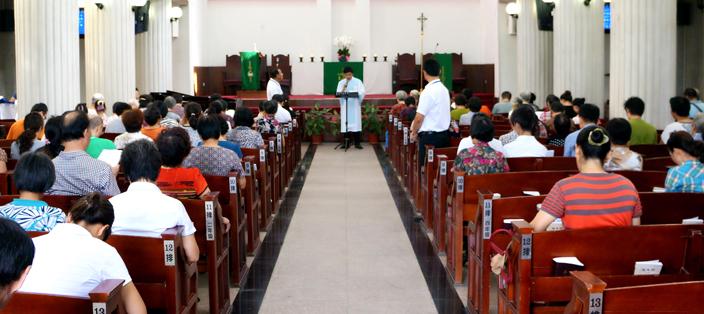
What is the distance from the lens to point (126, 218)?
5.25 meters

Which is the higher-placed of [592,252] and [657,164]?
[657,164]

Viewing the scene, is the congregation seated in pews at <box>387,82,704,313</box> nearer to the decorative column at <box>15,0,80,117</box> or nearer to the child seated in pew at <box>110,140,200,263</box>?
the child seated in pew at <box>110,140,200,263</box>

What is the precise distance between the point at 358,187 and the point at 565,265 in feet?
29.9

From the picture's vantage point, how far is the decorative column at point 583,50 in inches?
655

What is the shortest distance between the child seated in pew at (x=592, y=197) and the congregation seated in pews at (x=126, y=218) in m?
1.99

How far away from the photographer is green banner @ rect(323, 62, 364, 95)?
26.4 metres

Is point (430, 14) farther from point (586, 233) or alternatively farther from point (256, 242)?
point (586, 233)

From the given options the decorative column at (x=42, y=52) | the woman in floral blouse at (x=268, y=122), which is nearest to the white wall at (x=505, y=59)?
the woman in floral blouse at (x=268, y=122)

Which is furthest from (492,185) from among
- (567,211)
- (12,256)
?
(12,256)

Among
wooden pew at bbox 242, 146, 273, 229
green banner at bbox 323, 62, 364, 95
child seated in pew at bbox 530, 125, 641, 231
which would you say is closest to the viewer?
child seated in pew at bbox 530, 125, 641, 231

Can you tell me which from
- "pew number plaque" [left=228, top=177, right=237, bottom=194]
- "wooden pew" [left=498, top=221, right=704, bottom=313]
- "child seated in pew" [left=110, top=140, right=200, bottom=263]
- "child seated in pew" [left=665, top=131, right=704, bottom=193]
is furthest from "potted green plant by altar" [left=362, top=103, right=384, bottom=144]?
"wooden pew" [left=498, top=221, right=704, bottom=313]

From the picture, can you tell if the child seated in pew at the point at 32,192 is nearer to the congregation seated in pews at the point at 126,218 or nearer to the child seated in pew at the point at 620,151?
the congregation seated in pews at the point at 126,218

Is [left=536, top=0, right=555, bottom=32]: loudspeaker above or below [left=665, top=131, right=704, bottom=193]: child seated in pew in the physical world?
above

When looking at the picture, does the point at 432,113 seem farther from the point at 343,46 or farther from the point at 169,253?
the point at 343,46
